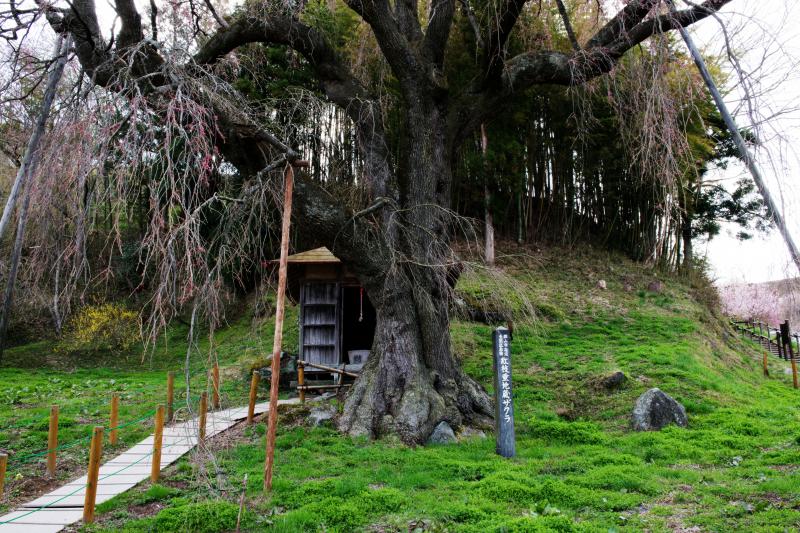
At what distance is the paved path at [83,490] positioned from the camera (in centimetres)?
438

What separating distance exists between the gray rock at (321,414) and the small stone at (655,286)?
1050 cm

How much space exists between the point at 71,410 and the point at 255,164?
5326mm

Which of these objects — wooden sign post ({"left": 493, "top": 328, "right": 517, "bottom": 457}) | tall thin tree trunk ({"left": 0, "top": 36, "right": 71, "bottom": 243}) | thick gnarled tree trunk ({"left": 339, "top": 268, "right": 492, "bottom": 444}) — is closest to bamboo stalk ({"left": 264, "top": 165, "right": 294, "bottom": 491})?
thick gnarled tree trunk ({"left": 339, "top": 268, "right": 492, "bottom": 444})

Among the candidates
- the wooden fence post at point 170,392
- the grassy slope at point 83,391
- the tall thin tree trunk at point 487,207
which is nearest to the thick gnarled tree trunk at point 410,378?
the grassy slope at point 83,391

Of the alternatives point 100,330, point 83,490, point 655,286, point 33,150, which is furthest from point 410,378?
point 100,330

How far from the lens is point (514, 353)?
11.5 m

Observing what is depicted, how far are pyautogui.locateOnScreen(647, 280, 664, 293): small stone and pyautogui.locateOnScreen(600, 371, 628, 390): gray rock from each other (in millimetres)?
6717

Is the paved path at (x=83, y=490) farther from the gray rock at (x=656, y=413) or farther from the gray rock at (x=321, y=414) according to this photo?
the gray rock at (x=656, y=413)

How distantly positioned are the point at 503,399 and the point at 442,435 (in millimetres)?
842

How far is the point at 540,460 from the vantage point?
238 inches

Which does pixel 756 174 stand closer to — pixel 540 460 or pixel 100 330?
pixel 540 460

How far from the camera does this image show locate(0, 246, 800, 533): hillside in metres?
4.30

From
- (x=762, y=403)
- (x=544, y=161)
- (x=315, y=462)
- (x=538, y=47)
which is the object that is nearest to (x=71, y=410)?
(x=315, y=462)

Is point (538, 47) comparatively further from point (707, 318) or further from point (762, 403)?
point (707, 318)
